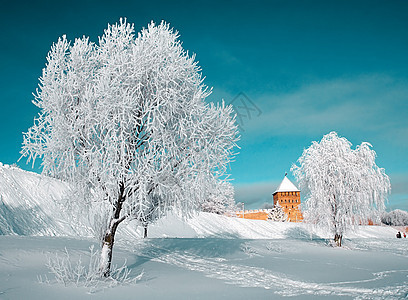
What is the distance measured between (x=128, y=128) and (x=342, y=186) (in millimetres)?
17650

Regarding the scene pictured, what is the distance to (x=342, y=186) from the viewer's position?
21.5 m

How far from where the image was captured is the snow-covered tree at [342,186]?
2145cm

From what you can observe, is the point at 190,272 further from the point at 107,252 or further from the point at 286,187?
the point at 286,187

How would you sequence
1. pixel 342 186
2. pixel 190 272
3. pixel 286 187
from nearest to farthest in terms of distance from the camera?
1. pixel 190 272
2. pixel 342 186
3. pixel 286 187

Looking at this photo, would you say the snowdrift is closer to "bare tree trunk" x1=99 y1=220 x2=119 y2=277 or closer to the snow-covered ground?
the snow-covered ground

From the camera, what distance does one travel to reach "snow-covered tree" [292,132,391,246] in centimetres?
2145

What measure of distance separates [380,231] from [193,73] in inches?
2653

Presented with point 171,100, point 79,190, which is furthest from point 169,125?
point 79,190

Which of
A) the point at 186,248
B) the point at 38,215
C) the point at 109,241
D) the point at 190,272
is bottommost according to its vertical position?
the point at 190,272

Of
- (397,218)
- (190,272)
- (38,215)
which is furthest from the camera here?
(397,218)

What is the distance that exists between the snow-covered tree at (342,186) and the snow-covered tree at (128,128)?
14.6m

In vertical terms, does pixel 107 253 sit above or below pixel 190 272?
above

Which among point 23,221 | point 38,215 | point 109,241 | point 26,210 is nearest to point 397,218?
point 38,215

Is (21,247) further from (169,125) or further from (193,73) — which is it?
(193,73)
